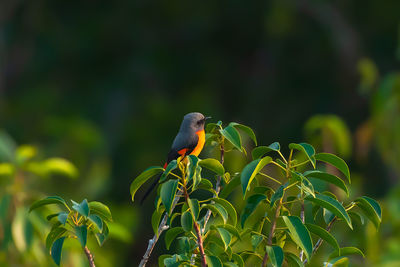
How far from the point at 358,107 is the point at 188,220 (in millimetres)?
10840

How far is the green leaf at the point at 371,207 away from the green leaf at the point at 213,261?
442 millimetres

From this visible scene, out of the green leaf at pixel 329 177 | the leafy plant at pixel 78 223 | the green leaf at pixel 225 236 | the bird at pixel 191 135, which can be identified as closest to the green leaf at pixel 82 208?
the leafy plant at pixel 78 223

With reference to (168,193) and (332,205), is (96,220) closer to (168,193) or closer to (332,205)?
(168,193)

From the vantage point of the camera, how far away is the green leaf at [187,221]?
177 cm

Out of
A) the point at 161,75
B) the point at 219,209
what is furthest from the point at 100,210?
the point at 161,75

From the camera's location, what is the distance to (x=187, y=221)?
1785 mm

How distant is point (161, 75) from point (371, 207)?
480 inches

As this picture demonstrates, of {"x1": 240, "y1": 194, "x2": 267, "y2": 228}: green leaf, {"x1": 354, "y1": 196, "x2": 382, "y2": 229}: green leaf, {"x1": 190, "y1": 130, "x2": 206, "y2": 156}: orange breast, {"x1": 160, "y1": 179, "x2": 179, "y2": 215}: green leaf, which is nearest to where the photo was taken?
{"x1": 160, "y1": 179, "x2": 179, "y2": 215}: green leaf

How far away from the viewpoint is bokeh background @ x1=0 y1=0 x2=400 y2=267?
11.5 m

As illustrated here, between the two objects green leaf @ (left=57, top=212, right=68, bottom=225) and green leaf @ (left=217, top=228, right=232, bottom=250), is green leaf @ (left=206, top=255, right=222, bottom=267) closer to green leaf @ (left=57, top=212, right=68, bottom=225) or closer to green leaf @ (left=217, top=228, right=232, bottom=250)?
green leaf @ (left=217, top=228, right=232, bottom=250)

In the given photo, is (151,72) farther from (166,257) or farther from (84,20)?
(166,257)

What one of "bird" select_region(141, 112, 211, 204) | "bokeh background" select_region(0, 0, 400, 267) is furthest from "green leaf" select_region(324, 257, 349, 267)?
"bokeh background" select_region(0, 0, 400, 267)

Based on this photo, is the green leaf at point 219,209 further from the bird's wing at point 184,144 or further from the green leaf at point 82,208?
the bird's wing at point 184,144

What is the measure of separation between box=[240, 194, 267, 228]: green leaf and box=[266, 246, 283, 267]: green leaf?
98mm
